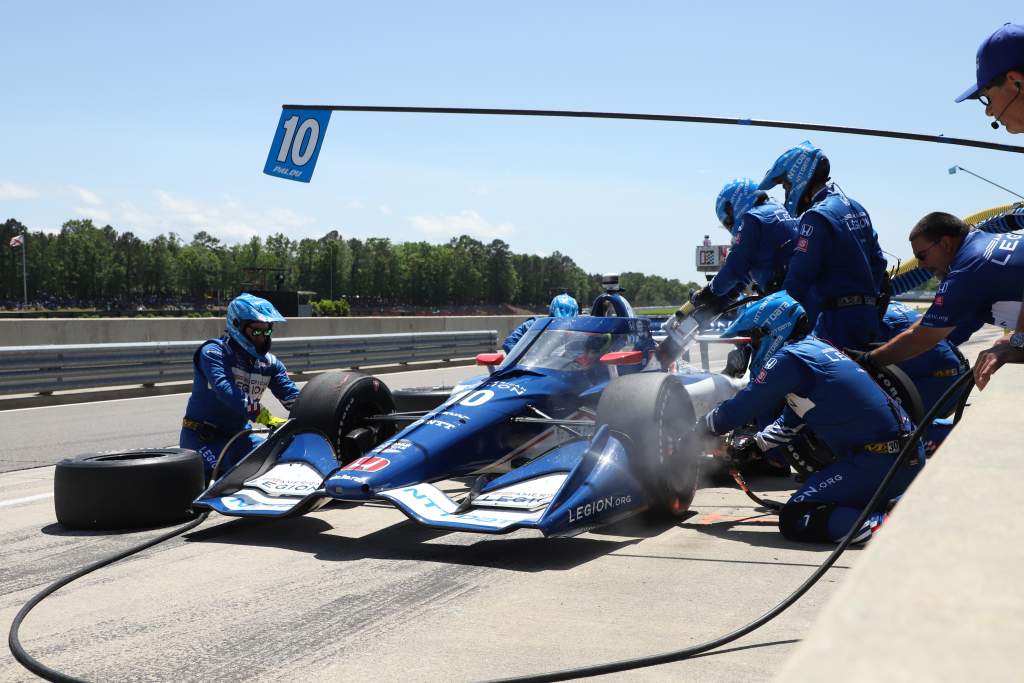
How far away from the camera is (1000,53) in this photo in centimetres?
370

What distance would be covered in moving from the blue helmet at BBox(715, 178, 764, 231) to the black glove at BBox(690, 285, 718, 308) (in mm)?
887

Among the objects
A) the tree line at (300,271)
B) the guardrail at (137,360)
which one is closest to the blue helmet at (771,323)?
the guardrail at (137,360)

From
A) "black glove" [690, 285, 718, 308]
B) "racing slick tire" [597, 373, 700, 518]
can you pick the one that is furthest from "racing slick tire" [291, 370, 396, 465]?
"black glove" [690, 285, 718, 308]

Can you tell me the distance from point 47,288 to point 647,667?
126 meters

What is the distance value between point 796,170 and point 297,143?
9.01 metres

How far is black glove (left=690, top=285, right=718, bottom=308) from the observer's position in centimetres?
721

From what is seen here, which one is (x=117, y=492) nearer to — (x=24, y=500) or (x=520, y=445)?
(x=24, y=500)

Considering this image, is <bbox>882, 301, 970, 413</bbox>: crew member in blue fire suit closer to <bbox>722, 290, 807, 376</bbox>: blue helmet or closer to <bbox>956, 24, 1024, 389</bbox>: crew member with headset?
<bbox>722, 290, 807, 376</bbox>: blue helmet

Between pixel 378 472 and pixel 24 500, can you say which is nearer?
pixel 378 472

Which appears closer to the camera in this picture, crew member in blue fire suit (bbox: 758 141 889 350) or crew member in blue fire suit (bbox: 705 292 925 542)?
crew member in blue fire suit (bbox: 705 292 925 542)

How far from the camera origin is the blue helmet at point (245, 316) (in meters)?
7.17

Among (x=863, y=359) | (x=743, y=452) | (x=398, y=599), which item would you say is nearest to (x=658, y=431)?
(x=743, y=452)

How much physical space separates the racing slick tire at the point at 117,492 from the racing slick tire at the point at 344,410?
93cm

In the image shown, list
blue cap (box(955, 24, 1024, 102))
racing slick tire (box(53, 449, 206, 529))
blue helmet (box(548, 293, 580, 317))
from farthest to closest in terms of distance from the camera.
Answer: blue helmet (box(548, 293, 580, 317))
racing slick tire (box(53, 449, 206, 529))
blue cap (box(955, 24, 1024, 102))
